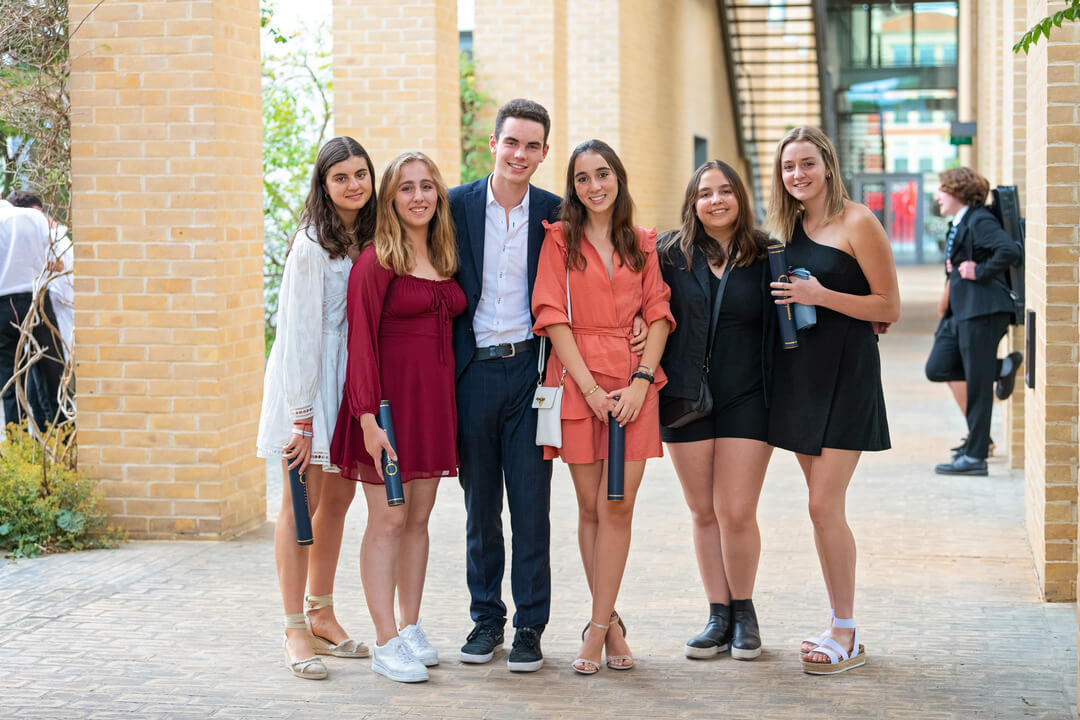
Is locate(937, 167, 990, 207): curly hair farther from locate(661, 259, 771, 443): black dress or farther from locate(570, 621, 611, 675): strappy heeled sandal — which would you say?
locate(570, 621, 611, 675): strappy heeled sandal

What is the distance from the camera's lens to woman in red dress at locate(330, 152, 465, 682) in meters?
4.25

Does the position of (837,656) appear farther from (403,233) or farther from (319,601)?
(403,233)

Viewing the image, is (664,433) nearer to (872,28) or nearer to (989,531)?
(989,531)

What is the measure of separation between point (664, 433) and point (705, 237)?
688mm

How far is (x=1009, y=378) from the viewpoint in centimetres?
790

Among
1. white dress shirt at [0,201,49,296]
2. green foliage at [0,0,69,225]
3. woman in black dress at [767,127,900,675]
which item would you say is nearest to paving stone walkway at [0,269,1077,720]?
woman in black dress at [767,127,900,675]

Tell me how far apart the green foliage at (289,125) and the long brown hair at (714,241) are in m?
7.24

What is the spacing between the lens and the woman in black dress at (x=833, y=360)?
4.38 metres

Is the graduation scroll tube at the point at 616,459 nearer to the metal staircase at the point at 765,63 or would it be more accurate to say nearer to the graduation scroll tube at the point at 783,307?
the graduation scroll tube at the point at 783,307

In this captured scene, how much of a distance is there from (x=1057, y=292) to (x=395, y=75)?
17.3 ft

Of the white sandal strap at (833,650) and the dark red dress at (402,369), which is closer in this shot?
the dark red dress at (402,369)

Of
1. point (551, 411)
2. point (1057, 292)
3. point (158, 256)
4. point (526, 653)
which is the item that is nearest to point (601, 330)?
point (551, 411)

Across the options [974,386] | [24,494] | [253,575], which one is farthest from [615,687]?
[974,386]

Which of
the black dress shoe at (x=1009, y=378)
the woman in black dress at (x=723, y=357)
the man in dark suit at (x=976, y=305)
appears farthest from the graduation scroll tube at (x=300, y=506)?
the black dress shoe at (x=1009, y=378)
